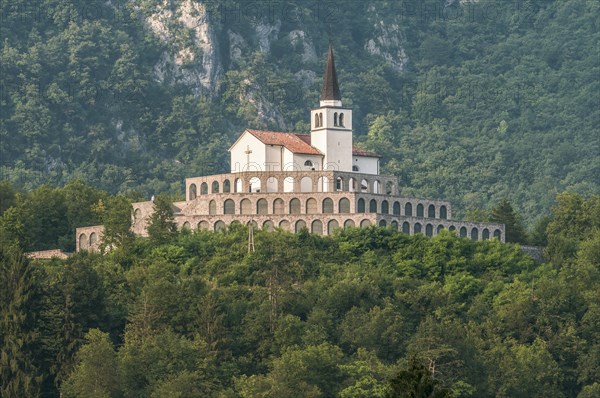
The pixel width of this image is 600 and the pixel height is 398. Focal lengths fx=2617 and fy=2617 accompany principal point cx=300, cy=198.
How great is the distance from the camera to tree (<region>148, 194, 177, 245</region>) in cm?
13975

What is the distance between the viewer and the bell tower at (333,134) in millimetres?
145250

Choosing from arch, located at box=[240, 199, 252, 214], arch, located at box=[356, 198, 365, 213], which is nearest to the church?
arch, located at box=[240, 199, 252, 214]

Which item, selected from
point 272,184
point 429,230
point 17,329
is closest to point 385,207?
point 429,230

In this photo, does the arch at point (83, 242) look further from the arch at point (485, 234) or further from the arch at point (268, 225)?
the arch at point (485, 234)

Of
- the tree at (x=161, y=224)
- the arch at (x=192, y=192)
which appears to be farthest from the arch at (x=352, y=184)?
the tree at (x=161, y=224)

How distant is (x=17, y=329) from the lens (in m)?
124

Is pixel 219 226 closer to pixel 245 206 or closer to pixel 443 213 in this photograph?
pixel 245 206

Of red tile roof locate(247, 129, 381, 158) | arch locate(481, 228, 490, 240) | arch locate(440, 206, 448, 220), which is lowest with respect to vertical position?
arch locate(481, 228, 490, 240)

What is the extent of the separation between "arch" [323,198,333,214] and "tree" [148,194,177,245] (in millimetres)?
8136

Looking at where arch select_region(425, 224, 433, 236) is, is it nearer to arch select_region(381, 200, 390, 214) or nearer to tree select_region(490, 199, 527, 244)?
arch select_region(381, 200, 390, 214)

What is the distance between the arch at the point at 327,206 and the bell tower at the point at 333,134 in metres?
3.64

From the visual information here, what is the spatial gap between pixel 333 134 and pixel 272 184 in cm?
546

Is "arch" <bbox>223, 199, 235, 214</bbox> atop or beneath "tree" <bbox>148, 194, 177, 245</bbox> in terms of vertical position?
atop

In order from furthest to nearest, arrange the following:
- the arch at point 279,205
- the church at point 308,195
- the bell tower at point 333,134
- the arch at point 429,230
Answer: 1. the bell tower at point 333,134
2. the arch at point 429,230
3. the arch at point 279,205
4. the church at point 308,195
